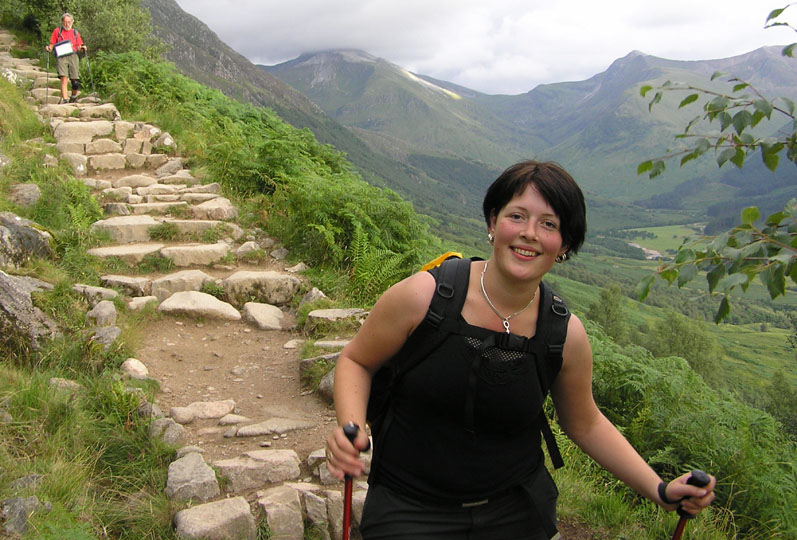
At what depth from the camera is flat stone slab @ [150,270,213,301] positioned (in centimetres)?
692

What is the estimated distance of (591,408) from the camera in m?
2.46

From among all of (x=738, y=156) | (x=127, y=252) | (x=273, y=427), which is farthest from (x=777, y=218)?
(x=127, y=252)

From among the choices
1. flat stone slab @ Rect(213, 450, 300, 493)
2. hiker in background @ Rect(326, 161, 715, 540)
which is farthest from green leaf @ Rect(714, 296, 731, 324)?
flat stone slab @ Rect(213, 450, 300, 493)

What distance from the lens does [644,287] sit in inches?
105

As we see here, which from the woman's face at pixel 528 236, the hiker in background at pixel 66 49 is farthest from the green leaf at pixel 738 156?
the hiker in background at pixel 66 49

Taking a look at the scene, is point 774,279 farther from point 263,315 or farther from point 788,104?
point 263,315

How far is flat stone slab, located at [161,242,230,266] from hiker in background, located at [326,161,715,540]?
602 cm

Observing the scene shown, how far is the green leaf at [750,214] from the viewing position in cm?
234

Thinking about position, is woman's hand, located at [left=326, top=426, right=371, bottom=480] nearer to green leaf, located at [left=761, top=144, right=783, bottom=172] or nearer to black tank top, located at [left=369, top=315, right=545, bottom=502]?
black tank top, located at [left=369, top=315, right=545, bottom=502]

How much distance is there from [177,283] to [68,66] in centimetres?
958

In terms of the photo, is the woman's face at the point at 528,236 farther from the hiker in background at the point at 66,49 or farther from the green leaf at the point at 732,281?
the hiker in background at the point at 66,49

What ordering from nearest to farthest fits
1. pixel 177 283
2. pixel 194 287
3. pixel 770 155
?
pixel 770 155 < pixel 177 283 < pixel 194 287

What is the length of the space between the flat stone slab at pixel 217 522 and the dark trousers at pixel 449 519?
1.20 metres

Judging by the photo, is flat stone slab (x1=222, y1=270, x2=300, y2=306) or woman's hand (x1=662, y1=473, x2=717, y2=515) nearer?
woman's hand (x1=662, y1=473, x2=717, y2=515)
